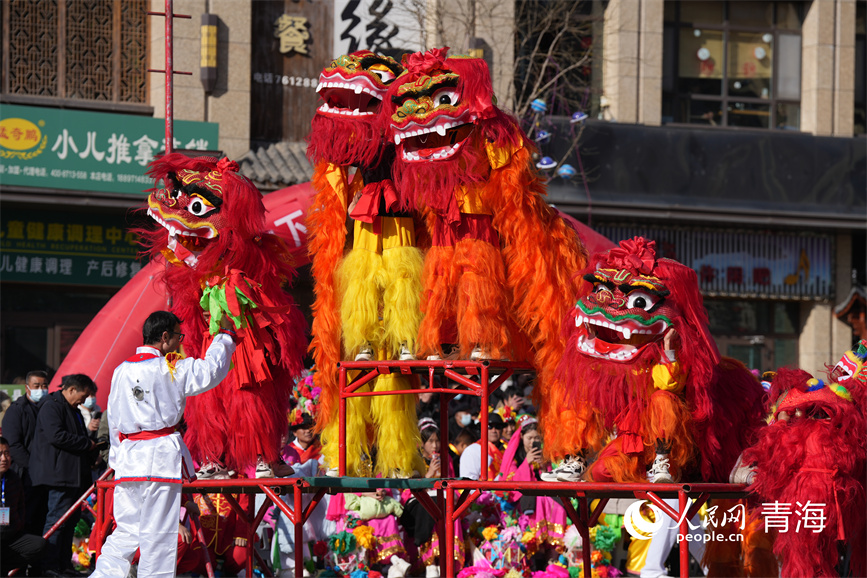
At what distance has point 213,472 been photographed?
20.7ft

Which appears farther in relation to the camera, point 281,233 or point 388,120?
point 281,233

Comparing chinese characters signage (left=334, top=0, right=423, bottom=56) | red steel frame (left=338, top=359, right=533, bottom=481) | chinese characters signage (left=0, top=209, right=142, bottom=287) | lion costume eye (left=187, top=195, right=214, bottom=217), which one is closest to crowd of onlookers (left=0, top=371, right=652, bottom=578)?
red steel frame (left=338, top=359, right=533, bottom=481)

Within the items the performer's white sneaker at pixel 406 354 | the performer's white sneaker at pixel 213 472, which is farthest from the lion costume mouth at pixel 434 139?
the performer's white sneaker at pixel 213 472

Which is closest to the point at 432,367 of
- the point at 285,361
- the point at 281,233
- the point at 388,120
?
the point at 285,361

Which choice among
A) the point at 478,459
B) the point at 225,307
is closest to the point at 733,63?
the point at 478,459

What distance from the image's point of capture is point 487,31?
12.5 metres

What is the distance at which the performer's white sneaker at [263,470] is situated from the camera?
6.25 metres

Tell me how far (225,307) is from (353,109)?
1.33 meters

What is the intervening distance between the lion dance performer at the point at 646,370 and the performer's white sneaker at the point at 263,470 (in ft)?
5.25

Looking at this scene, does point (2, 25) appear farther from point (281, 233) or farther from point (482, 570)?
point (482, 570)

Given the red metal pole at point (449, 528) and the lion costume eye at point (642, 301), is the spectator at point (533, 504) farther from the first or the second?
the lion costume eye at point (642, 301)

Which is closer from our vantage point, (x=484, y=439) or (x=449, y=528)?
(x=449, y=528)

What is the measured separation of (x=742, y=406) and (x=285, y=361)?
8.17ft
